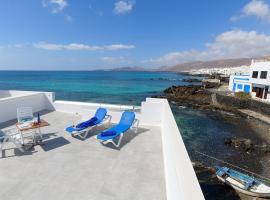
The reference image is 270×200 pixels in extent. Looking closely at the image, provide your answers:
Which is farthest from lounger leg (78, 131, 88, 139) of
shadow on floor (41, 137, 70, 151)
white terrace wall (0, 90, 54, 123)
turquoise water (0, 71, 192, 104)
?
turquoise water (0, 71, 192, 104)

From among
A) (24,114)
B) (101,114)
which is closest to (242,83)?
(101,114)

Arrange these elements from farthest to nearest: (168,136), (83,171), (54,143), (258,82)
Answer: (258,82) → (54,143) → (168,136) → (83,171)

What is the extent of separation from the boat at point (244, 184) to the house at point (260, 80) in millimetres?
19917

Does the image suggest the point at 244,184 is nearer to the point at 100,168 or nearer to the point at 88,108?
the point at 100,168

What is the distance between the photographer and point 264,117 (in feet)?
66.8

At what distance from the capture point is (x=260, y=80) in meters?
25.7

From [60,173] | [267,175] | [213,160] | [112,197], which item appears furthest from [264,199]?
[60,173]

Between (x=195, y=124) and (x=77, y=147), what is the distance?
15348 mm

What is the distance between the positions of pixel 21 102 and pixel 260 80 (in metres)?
28.1

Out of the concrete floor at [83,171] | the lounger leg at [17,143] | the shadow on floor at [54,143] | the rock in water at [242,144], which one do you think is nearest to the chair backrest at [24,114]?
the concrete floor at [83,171]

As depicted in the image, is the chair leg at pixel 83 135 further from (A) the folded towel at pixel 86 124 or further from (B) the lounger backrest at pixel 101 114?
(B) the lounger backrest at pixel 101 114

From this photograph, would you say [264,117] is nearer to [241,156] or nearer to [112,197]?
[241,156]

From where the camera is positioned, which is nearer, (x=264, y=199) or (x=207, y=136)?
(x=264, y=199)

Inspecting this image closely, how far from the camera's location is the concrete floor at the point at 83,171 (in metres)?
3.29
